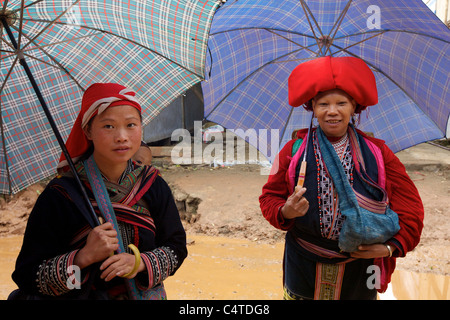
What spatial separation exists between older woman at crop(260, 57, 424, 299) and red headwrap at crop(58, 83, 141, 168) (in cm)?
78

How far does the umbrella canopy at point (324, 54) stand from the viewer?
2.13m

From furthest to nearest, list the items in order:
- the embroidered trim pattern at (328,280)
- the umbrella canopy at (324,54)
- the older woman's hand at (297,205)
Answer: the umbrella canopy at (324,54) → the embroidered trim pattern at (328,280) → the older woman's hand at (297,205)

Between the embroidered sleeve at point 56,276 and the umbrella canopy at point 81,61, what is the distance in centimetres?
76

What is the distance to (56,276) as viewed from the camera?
51.4 inches

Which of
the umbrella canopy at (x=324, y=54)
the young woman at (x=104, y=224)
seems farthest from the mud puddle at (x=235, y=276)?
the young woman at (x=104, y=224)

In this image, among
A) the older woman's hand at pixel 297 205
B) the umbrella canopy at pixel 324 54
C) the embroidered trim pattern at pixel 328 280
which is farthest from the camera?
the umbrella canopy at pixel 324 54

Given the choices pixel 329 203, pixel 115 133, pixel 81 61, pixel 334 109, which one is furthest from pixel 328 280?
pixel 81 61

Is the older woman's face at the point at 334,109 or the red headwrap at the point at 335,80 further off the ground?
the red headwrap at the point at 335,80

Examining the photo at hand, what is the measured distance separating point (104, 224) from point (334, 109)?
3.61 ft

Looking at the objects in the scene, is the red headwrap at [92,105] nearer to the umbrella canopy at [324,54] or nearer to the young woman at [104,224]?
the young woman at [104,224]

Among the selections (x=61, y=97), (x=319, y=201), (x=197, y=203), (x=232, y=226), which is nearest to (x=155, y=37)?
(x=61, y=97)

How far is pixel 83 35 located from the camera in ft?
6.07

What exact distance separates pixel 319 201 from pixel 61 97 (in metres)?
1.39

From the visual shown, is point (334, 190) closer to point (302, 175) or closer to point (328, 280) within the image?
point (302, 175)
